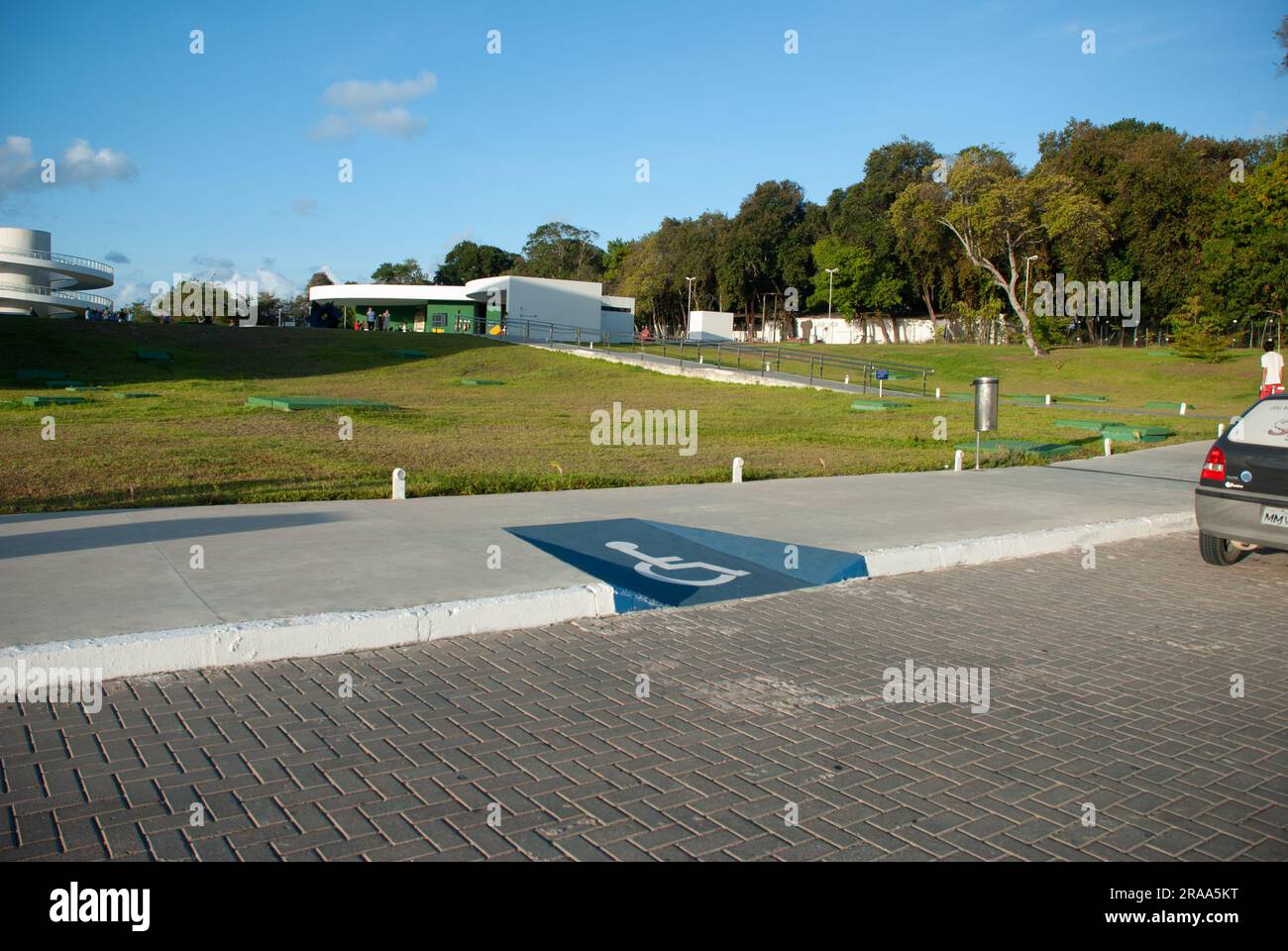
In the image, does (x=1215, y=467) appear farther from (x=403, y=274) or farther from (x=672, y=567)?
(x=403, y=274)

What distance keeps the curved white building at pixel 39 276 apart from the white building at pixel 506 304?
16.7 metres

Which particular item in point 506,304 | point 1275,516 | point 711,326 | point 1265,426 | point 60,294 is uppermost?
point 60,294

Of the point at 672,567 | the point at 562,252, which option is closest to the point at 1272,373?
the point at 672,567

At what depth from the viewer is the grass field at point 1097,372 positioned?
43.5m

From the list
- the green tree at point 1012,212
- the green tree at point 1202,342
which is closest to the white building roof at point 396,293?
the green tree at point 1012,212

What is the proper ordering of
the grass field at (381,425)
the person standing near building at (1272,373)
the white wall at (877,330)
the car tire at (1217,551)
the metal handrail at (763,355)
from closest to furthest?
1. the car tire at (1217,551)
2. the grass field at (381,425)
3. the person standing near building at (1272,373)
4. the metal handrail at (763,355)
5. the white wall at (877,330)

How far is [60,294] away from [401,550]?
8006cm

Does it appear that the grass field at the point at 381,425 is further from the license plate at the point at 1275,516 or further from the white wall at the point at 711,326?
the white wall at the point at 711,326

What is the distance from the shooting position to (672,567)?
8.32 m

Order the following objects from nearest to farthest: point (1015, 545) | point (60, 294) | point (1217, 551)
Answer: point (1217, 551) → point (1015, 545) → point (60, 294)

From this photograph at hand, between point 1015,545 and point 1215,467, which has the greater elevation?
point 1215,467

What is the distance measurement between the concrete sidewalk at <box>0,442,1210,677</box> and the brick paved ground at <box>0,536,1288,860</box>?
0.81ft
